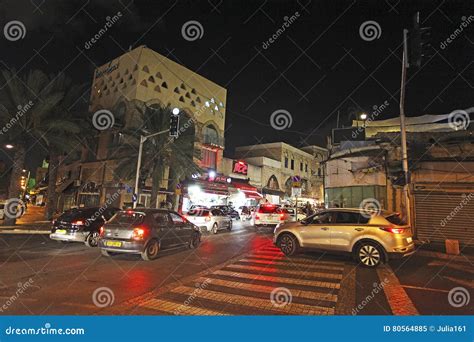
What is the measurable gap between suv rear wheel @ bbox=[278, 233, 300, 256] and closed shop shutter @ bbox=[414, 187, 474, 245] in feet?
27.5

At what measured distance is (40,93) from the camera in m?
19.3

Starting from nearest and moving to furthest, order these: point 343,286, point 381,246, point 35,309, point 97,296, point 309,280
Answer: point 35,309 → point 97,296 → point 343,286 → point 309,280 → point 381,246

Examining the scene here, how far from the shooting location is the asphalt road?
5246 millimetres

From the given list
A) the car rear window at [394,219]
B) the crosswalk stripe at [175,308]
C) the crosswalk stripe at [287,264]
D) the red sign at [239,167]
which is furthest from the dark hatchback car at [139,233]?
the red sign at [239,167]

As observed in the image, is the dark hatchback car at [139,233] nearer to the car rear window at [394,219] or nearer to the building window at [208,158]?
the car rear window at [394,219]

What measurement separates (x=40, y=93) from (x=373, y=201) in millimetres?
22732

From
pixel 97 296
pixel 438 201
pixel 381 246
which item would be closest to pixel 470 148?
pixel 438 201

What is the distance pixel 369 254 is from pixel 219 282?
→ 192 inches

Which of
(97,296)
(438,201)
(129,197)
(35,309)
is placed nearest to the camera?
(35,309)

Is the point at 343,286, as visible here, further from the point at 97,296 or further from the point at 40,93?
the point at 40,93

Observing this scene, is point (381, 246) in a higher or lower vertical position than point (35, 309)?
higher

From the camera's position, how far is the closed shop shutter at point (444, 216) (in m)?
14.0

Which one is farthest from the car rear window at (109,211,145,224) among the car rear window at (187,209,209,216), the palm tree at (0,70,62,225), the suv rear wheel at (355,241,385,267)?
the palm tree at (0,70,62,225)

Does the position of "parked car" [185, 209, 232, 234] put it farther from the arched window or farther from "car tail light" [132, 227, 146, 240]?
the arched window
